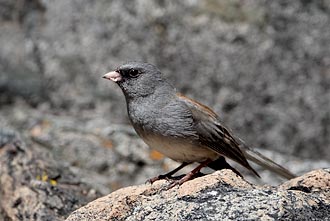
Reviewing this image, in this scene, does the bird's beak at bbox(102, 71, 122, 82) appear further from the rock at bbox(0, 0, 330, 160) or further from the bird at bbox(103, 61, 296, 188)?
the rock at bbox(0, 0, 330, 160)

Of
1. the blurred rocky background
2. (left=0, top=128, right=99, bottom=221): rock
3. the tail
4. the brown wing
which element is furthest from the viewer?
the blurred rocky background

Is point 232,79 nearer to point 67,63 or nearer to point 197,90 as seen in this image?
point 197,90

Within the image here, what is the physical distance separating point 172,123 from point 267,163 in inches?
40.6

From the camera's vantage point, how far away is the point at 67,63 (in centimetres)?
778

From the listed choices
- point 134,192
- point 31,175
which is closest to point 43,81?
point 31,175

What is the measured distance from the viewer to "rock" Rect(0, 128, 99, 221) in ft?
16.2

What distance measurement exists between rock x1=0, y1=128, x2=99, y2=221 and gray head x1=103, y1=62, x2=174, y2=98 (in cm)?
82

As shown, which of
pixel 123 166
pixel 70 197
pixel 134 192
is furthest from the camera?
pixel 123 166

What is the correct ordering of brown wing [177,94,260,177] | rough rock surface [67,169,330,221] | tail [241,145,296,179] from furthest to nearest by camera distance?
tail [241,145,296,179], brown wing [177,94,260,177], rough rock surface [67,169,330,221]

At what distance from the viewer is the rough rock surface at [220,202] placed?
3.53m

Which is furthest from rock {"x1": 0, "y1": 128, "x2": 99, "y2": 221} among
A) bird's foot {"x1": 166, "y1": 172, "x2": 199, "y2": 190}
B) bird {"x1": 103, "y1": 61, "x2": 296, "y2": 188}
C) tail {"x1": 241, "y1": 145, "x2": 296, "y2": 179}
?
tail {"x1": 241, "y1": 145, "x2": 296, "y2": 179}

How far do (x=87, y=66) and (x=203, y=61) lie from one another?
49.5 inches

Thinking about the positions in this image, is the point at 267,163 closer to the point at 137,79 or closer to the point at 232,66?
the point at 137,79

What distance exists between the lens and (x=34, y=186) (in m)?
5.14
